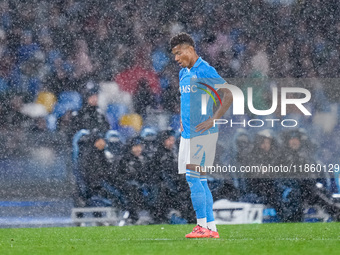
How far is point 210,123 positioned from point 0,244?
2.14m

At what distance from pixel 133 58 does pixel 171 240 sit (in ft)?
11.7

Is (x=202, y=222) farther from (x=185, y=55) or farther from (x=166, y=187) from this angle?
(x=166, y=187)

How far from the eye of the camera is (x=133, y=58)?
9.22 m

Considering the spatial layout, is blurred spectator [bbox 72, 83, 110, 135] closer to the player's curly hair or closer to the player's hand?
the player's curly hair

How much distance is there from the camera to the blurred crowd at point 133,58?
29.5ft

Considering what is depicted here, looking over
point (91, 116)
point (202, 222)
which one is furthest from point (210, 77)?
point (91, 116)

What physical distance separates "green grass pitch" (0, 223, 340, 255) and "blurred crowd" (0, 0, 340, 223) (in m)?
1.17

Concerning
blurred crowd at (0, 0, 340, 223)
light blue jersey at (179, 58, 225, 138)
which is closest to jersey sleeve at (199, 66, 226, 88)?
light blue jersey at (179, 58, 225, 138)

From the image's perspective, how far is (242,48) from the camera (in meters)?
9.30

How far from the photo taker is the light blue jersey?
19.7ft

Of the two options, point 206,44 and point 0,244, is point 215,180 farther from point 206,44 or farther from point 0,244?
point 0,244

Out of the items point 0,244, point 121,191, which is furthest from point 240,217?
point 0,244

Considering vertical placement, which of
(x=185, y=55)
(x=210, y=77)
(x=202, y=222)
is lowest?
(x=202, y=222)

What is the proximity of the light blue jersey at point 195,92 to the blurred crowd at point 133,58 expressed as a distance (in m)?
2.84
